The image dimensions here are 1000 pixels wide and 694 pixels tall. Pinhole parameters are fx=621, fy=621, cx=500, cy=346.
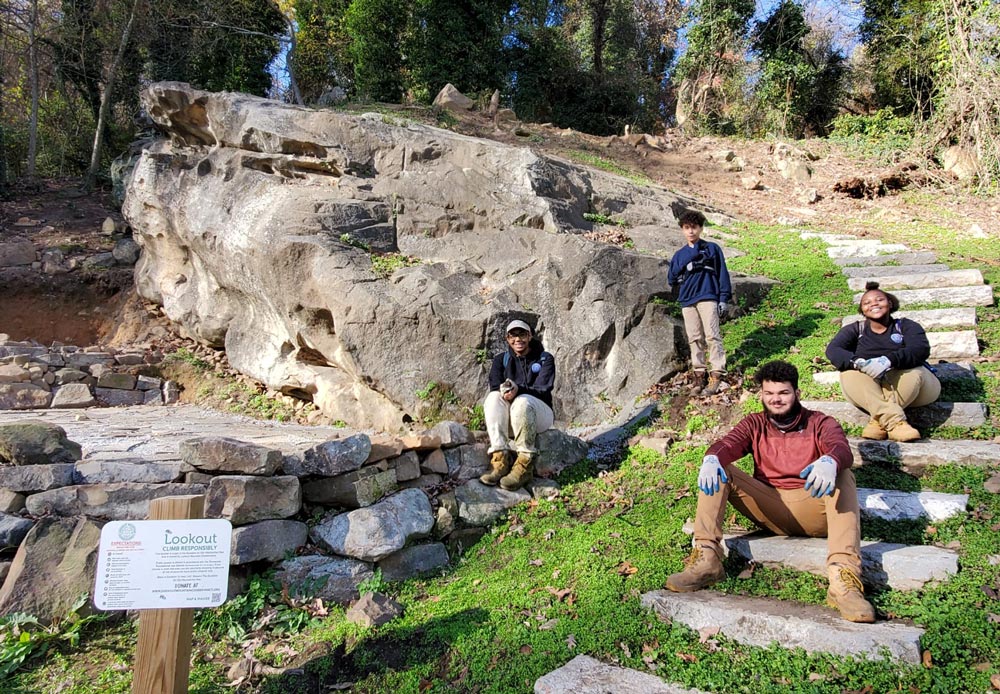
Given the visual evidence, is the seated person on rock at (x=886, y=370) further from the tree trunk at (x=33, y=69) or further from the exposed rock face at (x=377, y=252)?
the tree trunk at (x=33, y=69)

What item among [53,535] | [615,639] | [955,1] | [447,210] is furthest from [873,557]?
[955,1]

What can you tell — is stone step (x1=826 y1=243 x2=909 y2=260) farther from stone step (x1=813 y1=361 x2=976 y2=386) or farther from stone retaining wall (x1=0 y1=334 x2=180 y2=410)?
stone retaining wall (x1=0 y1=334 x2=180 y2=410)

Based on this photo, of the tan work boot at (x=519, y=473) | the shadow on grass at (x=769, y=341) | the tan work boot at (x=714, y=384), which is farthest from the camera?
the shadow on grass at (x=769, y=341)

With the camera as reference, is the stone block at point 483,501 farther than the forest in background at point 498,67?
No

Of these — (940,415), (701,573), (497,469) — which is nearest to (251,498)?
(497,469)

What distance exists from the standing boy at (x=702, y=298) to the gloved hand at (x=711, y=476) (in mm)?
2632

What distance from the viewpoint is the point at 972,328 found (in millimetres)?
6121

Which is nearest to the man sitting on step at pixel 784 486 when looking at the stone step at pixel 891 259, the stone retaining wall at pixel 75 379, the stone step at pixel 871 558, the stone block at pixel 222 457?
the stone step at pixel 871 558

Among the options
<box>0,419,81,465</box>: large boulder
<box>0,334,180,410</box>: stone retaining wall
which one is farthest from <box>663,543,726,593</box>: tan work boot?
<box>0,334,180,410</box>: stone retaining wall

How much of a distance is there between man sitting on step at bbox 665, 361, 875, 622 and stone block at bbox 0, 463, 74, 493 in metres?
3.97

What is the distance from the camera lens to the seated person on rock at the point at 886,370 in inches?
182

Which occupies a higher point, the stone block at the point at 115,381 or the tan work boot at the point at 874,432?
the tan work boot at the point at 874,432

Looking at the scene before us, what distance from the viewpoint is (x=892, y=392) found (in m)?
4.73

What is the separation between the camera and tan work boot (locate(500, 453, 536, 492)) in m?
5.06
